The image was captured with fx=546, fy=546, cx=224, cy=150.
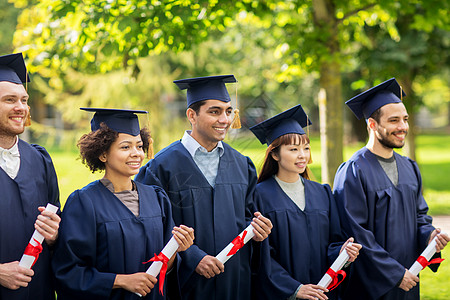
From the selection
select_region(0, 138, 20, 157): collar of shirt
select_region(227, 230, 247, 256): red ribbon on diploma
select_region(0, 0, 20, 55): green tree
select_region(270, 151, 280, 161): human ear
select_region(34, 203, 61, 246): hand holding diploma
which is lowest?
select_region(227, 230, 247, 256): red ribbon on diploma

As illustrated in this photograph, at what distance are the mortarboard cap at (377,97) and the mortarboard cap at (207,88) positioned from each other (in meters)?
1.04

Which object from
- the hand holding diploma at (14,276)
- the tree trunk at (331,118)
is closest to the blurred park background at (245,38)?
the tree trunk at (331,118)

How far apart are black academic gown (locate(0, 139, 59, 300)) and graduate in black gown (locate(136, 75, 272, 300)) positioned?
0.71 m

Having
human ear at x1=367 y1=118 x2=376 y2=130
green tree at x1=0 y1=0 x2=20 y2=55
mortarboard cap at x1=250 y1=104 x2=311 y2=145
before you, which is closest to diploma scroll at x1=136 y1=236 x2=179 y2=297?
mortarboard cap at x1=250 y1=104 x2=311 y2=145

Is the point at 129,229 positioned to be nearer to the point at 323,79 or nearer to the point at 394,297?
the point at 394,297

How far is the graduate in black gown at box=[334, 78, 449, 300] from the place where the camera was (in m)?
4.02

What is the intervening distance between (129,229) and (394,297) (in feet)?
7.22

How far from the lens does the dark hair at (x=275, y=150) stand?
4137mm

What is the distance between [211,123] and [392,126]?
1391mm

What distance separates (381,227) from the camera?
4098 millimetres

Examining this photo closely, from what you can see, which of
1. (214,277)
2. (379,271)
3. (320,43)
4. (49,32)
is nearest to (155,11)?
(49,32)

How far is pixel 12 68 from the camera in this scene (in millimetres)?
3486

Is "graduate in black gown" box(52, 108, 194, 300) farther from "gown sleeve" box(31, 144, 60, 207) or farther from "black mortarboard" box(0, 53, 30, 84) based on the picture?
"black mortarboard" box(0, 53, 30, 84)

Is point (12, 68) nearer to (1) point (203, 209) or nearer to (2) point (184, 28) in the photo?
(1) point (203, 209)
